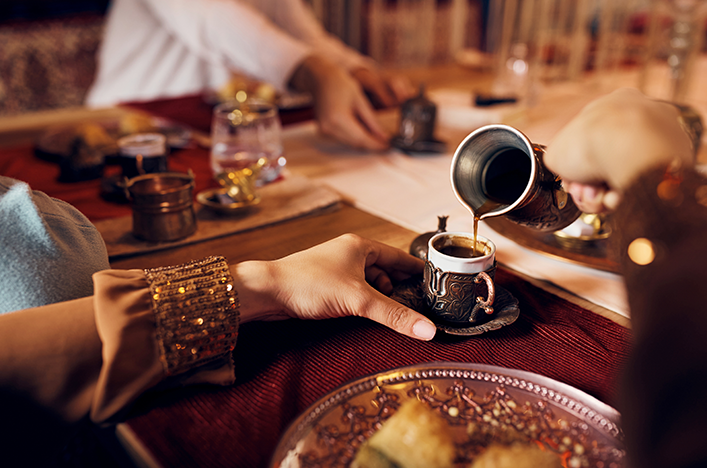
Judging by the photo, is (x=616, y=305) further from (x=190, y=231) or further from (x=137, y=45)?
(x=137, y=45)

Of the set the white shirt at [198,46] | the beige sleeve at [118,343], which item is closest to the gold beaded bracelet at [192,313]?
the beige sleeve at [118,343]

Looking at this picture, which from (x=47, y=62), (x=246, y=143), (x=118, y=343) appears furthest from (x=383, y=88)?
(x=47, y=62)

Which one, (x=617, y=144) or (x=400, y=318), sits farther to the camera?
(x=400, y=318)

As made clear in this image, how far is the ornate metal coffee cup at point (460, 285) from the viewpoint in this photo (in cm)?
54

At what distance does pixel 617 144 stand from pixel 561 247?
1.16ft

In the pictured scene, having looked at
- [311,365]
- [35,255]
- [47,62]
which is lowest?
[311,365]

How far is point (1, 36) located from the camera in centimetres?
254

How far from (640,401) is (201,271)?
1.34 feet

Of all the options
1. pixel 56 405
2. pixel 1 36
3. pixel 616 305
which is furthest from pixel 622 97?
pixel 1 36

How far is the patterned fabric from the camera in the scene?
2600 millimetres

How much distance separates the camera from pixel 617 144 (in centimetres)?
44

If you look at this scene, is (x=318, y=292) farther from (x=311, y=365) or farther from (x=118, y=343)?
(x=118, y=343)

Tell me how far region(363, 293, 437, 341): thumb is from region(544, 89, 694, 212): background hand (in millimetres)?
211

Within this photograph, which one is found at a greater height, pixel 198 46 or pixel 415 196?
pixel 198 46
